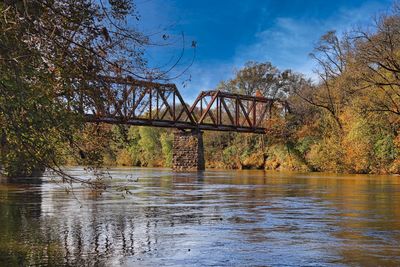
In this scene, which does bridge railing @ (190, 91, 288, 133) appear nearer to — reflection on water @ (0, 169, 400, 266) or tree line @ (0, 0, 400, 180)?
tree line @ (0, 0, 400, 180)

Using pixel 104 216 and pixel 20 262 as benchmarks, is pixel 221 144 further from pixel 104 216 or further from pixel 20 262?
pixel 20 262

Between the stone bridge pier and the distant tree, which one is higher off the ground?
the distant tree

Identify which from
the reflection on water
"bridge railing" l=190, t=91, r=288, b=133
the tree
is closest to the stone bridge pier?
"bridge railing" l=190, t=91, r=288, b=133

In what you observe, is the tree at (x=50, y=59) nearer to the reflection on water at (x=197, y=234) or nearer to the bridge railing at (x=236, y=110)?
the reflection on water at (x=197, y=234)

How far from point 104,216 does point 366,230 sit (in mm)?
4696

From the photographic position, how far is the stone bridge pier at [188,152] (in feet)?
183

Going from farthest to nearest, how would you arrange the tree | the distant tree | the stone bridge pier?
the distant tree, the stone bridge pier, the tree

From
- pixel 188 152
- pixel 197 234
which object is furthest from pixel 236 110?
pixel 197 234

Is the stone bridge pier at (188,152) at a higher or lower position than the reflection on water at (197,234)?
higher

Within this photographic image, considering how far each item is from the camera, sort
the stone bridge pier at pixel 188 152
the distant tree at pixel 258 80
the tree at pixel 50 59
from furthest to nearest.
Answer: the distant tree at pixel 258 80, the stone bridge pier at pixel 188 152, the tree at pixel 50 59

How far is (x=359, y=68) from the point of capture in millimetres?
37844

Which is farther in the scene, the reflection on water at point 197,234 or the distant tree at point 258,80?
the distant tree at point 258,80

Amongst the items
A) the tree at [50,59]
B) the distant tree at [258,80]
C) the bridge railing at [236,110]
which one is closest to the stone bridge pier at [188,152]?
the bridge railing at [236,110]

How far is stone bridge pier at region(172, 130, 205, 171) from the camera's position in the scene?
55812 millimetres
